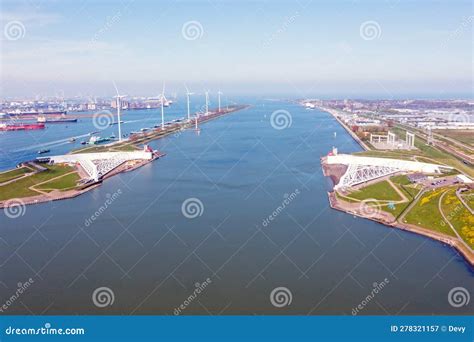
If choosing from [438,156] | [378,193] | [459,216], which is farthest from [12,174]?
[438,156]

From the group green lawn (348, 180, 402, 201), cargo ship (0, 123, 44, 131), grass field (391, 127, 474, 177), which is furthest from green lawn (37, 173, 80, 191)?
cargo ship (0, 123, 44, 131)

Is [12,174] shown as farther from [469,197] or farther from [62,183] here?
[469,197]

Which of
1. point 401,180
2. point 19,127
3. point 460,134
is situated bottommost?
point 19,127

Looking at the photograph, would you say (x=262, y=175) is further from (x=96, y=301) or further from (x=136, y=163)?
(x=96, y=301)

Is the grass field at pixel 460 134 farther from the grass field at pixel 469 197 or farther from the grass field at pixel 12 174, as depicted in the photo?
the grass field at pixel 12 174

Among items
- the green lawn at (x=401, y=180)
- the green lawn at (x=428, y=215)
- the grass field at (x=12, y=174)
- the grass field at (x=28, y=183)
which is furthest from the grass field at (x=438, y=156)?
the grass field at (x=12, y=174)

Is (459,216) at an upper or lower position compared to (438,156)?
upper

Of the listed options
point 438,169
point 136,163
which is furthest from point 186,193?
point 438,169
